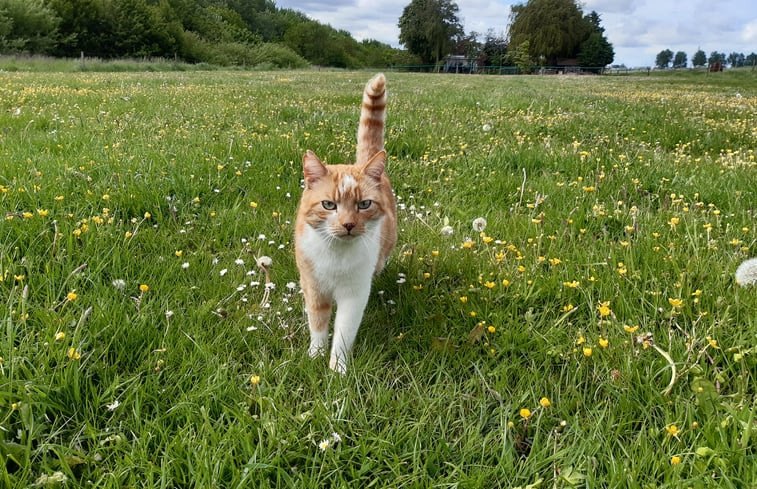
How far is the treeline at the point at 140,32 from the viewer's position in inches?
1716

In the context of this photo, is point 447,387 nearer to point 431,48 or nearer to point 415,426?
point 415,426

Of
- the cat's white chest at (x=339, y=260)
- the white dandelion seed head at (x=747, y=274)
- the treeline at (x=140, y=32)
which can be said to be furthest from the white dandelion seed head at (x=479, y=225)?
the treeline at (x=140, y=32)

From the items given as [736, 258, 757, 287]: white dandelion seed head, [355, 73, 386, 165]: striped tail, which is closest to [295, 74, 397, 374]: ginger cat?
[355, 73, 386, 165]: striped tail

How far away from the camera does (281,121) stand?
7695mm

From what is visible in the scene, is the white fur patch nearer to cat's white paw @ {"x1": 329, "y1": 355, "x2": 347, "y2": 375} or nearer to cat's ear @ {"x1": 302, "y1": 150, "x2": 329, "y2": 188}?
cat's ear @ {"x1": 302, "y1": 150, "x2": 329, "y2": 188}

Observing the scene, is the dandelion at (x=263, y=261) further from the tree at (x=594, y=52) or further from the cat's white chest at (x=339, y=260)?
the tree at (x=594, y=52)

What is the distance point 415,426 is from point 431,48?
91052 mm

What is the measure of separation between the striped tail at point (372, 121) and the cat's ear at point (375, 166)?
75 cm

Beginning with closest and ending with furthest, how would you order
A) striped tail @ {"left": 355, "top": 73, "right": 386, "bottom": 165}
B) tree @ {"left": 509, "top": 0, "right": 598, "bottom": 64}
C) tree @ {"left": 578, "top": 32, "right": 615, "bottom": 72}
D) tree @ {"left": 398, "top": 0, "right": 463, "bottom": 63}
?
striped tail @ {"left": 355, "top": 73, "right": 386, "bottom": 165} → tree @ {"left": 509, "top": 0, "right": 598, "bottom": 64} → tree @ {"left": 578, "top": 32, "right": 615, "bottom": 72} → tree @ {"left": 398, "top": 0, "right": 463, "bottom": 63}

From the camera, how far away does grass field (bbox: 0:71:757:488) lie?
69.7 inches

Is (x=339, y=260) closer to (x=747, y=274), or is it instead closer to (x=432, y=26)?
(x=747, y=274)

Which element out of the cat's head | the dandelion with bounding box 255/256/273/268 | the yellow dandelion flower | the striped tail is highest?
the striped tail

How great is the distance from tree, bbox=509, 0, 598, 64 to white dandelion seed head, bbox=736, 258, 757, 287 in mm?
77557

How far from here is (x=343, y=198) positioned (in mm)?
2746
